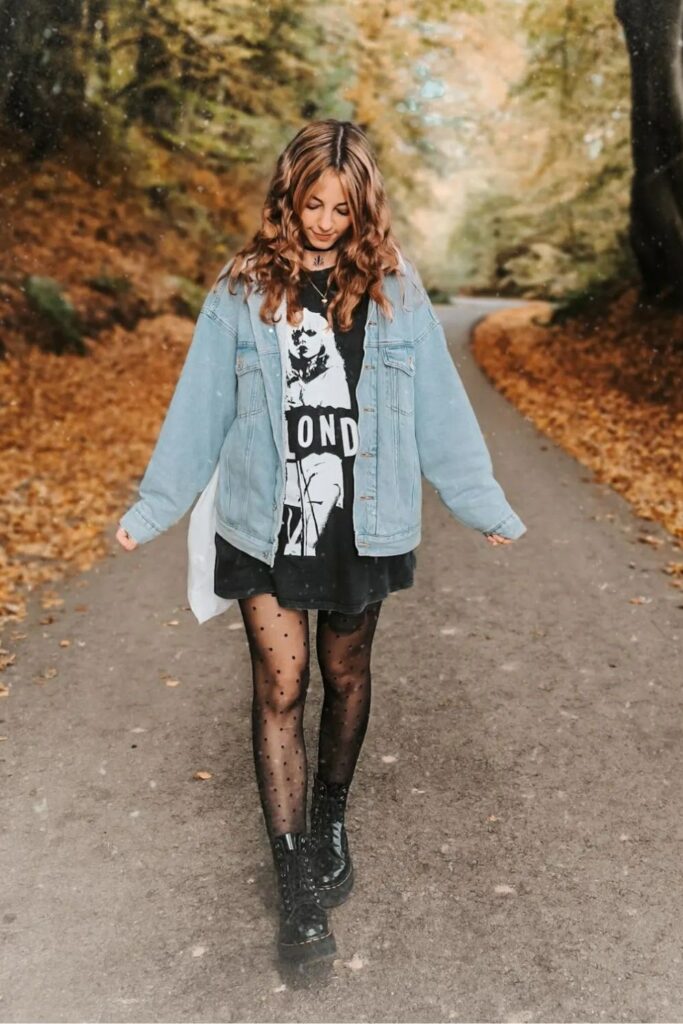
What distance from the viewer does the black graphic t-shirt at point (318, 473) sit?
2.90 metres

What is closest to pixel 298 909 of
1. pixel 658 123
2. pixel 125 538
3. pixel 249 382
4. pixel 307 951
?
pixel 307 951

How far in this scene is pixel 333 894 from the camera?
3299 mm

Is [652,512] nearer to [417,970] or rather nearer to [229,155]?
[417,970]

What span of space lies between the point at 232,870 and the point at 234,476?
1.36m

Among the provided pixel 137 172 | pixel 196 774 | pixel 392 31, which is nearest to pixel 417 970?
pixel 196 774

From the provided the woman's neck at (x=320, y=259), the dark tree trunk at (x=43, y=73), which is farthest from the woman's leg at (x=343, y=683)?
the dark tree trunk at (x=43, y=73)

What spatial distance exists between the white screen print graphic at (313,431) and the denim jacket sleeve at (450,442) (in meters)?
0.25

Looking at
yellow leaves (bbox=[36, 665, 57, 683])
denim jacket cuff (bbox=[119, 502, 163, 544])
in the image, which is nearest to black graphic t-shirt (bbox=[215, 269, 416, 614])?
denim jacket cuff (bbox=[119, 502, 163, 544])

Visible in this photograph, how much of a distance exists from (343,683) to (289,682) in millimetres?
257

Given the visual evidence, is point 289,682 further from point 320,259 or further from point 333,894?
point 320,259

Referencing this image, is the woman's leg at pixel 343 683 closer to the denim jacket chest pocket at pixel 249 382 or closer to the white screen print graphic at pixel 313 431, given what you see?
the white screen print graphic at pixel 313 431

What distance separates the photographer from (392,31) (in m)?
16.8

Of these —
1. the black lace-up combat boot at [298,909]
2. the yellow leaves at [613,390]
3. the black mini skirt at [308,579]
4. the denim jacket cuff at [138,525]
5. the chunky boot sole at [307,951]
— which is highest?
the denim jacket cuff at [138,525]

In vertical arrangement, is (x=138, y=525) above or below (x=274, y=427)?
below
